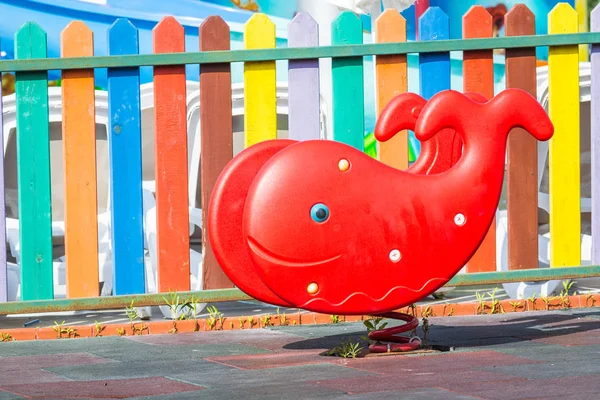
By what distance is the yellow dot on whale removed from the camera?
10.9 ft

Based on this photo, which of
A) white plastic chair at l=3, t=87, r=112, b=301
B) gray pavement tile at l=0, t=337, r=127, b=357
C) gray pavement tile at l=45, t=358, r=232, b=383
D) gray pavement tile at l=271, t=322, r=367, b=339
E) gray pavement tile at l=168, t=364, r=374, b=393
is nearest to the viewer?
gray pavement tile at l=168, t=364, r=374, b=393

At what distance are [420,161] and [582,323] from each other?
1.09 metres

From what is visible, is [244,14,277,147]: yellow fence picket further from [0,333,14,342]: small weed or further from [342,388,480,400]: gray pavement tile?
[342,388,480,400]: gray pavement tile

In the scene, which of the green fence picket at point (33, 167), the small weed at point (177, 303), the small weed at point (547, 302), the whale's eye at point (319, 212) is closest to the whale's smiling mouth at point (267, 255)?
the whale's eye at point (319, 212)

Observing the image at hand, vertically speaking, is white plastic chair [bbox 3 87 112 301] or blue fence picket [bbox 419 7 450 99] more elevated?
blue fence picket [bbox 419 7 450 99]

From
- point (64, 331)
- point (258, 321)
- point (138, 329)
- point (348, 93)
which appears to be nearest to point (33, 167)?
point (64, 331)

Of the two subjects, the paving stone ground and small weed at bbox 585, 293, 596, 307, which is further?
small weed at bbox 585, 293, 596, 307

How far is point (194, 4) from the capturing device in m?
7.92

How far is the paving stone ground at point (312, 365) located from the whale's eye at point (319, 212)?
48 centimetres

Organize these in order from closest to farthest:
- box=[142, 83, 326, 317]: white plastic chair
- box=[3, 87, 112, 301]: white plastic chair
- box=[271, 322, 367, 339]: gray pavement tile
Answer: box=[271, 322, 367, 339]: gray pavement tile, box=[142, 83, 326, 317]: white plastic chair, box=[3, 87, 112, 301]: white plastic chair

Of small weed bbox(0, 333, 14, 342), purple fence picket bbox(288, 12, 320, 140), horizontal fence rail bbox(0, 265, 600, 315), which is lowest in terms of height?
small weed bbox(0, 333, 14, 342)

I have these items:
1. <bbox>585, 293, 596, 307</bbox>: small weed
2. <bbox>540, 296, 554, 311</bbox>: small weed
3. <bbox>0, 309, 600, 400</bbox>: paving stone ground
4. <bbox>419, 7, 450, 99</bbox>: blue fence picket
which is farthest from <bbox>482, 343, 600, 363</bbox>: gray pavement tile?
<bbox>419, 7, 450, 99</bbox>: blue fence picket

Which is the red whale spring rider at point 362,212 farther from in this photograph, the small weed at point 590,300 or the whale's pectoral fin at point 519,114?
the small weed at point 590,300

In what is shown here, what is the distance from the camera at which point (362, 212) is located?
334cm
